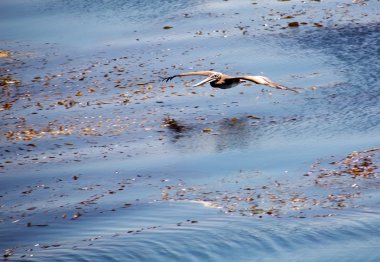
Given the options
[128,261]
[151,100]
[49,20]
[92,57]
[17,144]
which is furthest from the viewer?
[49,20]

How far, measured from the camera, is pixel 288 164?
31.4ft

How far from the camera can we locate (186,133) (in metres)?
10.7

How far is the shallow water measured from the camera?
8.17 metres

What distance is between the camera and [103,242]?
8062 mm

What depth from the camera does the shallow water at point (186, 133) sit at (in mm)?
8172

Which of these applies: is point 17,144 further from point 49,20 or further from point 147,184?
point 49,20

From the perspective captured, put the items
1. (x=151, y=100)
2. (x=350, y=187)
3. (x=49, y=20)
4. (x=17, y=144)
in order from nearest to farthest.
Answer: (x=350, y=187)
(x=17, y=144)
(x=151, y=100)
(x=49, y=20)

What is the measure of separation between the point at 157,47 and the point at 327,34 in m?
2.62

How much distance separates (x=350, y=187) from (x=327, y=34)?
207 inches

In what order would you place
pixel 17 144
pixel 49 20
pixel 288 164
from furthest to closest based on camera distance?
pixel 49 20
pixel 17 144
pixel 288 164

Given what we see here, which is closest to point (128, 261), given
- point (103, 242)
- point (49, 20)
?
point (103, 242)

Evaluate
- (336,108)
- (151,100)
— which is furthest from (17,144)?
(336,108)

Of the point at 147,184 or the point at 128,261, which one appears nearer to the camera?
the point at 128,261

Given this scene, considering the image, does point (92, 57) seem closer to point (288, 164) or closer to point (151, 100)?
point (151, 100)
